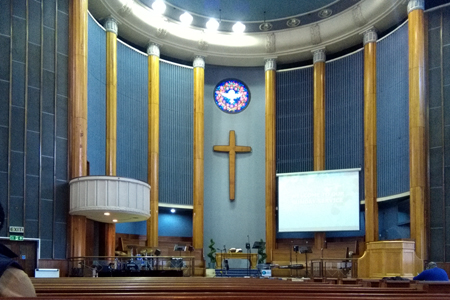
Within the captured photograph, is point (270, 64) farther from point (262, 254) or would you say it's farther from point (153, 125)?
point (262, 254)

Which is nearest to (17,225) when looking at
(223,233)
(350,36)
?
(223,233)

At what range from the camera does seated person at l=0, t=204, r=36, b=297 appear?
70.6 inches

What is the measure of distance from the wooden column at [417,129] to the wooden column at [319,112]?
425 centimetres

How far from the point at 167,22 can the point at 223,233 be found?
7.90m

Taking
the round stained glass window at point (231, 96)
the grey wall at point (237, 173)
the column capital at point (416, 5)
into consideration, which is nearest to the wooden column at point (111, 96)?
the grey wall at point (237, 173)

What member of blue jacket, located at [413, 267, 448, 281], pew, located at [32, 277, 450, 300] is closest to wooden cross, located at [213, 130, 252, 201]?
blue jacket, located at [413, 267, 448, 281]

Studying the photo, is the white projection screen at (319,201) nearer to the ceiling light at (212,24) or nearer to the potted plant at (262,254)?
the potted plant at (262,254)

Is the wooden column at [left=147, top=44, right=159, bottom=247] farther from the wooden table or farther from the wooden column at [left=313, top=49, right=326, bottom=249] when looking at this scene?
the wooden column at [left=313, top=49, right=326, bottom=249]

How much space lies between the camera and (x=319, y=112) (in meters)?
18.8

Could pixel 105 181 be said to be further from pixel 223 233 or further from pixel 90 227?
pixel 223 233

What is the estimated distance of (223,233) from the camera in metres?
20.0

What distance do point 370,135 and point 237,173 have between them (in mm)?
5504

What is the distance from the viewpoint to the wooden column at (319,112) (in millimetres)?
18562

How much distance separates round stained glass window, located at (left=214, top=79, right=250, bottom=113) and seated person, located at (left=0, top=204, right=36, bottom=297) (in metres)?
19.1
